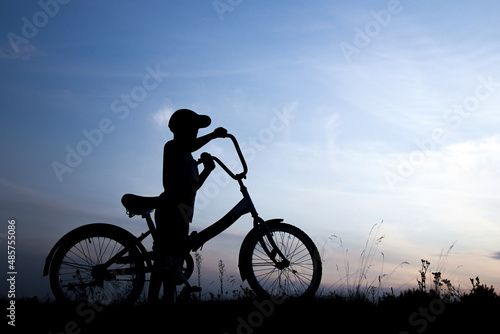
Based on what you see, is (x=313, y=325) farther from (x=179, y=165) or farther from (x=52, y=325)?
(x=52, y=325)

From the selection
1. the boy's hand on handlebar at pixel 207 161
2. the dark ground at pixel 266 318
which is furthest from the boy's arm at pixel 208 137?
the dark ground at pixel 266 318

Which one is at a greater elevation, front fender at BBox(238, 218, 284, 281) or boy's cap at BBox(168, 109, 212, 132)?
boy's cap at BBox(168, 109, 212, 132)

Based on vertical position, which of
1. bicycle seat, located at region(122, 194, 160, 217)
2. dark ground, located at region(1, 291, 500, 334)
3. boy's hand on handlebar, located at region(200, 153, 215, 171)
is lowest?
dark ground, located at region(1, 291, 500, 334)

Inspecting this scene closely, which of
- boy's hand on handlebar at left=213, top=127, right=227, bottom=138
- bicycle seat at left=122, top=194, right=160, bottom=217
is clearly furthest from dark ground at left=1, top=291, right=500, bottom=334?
boy's hand on handlebar at left=213, top=127, right=227, bottom=138

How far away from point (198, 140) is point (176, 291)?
84.9 inches

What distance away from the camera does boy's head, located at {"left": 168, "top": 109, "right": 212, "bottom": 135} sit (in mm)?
6742

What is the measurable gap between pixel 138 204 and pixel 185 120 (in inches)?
54.6

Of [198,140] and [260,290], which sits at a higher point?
[198,140]

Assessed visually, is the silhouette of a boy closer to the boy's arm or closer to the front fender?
the boy's arm

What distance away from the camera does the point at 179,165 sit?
6.51m

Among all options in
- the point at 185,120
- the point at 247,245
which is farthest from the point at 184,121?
the point at 247,245

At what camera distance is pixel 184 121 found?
22.1ft

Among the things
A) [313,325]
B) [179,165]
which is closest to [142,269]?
[179,165]

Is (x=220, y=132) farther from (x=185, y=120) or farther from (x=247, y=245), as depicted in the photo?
(x=247, y=245)
